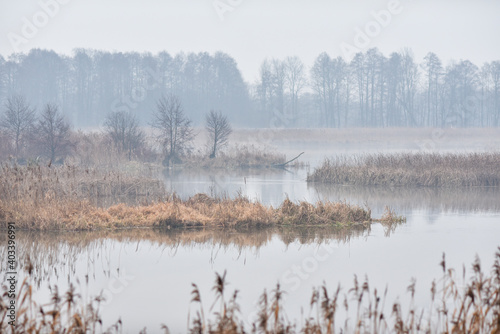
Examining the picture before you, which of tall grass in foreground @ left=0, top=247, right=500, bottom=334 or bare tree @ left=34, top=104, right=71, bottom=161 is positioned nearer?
tall grass in foreground @ left=0, top=247, right=500, bottom=334

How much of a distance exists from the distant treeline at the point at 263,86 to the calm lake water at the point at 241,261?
228ft

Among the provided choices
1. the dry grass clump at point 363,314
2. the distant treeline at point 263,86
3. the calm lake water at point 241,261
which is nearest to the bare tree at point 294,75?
the distant treeline at point 263,86

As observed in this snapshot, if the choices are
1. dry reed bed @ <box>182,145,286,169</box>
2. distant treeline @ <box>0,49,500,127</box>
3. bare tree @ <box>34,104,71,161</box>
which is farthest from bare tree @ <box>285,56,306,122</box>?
bare tree @ <box>34,104,71,161</box>

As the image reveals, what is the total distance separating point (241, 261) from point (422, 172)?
18844mm

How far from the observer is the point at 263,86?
3447 inches

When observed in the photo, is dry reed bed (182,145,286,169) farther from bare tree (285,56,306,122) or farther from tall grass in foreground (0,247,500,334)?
bare tree (285,56,306,122)

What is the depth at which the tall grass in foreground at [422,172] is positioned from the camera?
2875 centimetres

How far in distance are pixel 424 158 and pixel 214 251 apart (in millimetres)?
20552

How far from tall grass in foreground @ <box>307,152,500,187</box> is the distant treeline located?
177 feet

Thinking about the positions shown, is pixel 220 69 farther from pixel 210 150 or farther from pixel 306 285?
pixel 306 285

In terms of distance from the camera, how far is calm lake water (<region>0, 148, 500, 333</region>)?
9.19 meters

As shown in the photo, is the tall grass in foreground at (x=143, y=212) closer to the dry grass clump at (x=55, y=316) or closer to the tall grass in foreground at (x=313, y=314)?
the tall grass in foreground at (x=313, y=314)

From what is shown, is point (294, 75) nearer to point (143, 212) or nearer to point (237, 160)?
point (237, 160)

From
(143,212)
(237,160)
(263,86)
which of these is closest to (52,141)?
(237,160)
